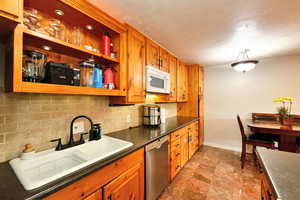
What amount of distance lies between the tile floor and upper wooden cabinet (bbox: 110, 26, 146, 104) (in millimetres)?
1466

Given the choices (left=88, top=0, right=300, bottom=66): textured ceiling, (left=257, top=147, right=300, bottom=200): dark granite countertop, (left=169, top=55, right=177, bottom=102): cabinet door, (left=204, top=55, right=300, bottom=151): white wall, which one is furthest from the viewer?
(left=204, top=55, right=300, bottom=151): white wall

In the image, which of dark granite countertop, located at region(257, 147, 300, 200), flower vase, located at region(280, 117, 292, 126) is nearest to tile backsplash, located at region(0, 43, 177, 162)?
dark granite countertop, located at region(257, 147, 300, 200)

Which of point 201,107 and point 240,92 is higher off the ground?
point 240,92

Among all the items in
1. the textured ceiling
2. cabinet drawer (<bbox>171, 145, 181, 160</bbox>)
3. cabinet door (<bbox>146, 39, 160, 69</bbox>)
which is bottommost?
cabinet drawer (<bbox>171, 145, 181, 160</bbox>)

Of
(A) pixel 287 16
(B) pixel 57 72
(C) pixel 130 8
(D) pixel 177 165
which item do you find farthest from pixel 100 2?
(D) pixel 177 165

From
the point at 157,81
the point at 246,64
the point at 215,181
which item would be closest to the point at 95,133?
the point at 157,81

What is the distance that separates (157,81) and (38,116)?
1.60 meters

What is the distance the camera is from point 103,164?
35.9 inches

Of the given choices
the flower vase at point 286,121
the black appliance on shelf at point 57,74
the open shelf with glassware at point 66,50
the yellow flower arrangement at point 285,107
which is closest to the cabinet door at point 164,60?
the open shelf with glassware at point 66,50

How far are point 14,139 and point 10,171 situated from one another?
26 cm

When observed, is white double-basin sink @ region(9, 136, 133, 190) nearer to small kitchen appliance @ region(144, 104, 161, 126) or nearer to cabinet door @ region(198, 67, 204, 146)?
small kitchen appliance @ region(144, 104, 161, 126)

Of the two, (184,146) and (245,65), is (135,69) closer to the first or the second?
(184,146)

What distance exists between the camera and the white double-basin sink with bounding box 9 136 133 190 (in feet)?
2.49

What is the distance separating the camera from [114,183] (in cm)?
102
